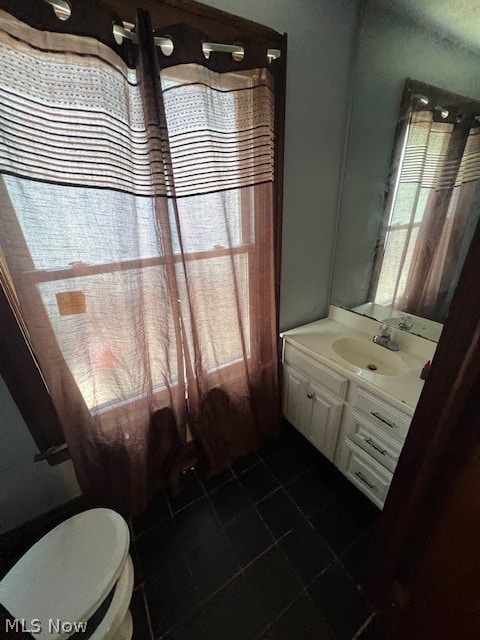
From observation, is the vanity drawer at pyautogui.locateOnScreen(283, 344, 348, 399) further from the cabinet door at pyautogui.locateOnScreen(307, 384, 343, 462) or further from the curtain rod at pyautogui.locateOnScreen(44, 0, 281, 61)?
the curtain rod at pyautogui.locateOnScreen(44, 0, 281, 61)

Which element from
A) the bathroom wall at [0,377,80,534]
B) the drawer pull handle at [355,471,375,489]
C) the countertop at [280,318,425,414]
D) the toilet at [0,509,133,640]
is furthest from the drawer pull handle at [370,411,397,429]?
the bathroom wall at [0,377,80,534]

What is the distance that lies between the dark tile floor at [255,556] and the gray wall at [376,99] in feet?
4.01

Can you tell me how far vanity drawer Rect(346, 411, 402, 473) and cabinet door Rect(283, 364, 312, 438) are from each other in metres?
0.28

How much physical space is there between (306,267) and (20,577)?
1.84 metres

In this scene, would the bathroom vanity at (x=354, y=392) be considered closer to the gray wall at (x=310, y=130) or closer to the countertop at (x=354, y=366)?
the countertop at (x=354, y=366)

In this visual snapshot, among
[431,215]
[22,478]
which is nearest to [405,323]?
[431,215]

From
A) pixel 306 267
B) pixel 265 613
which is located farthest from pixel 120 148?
pixel 265 613

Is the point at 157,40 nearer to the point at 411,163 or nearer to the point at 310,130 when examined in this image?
the point at 310,130

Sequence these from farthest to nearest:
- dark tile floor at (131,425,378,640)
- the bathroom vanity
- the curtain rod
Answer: the bathroom vanity → dark tile floor at (131,425,378,640) → the curtain rod

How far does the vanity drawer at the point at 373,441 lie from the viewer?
1.14 m

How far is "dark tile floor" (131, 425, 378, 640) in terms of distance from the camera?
40.3 inches

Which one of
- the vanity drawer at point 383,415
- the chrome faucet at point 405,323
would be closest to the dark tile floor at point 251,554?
the vanity drawer at point 383,415

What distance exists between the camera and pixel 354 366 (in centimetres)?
129

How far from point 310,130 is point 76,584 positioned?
2.11 metres
